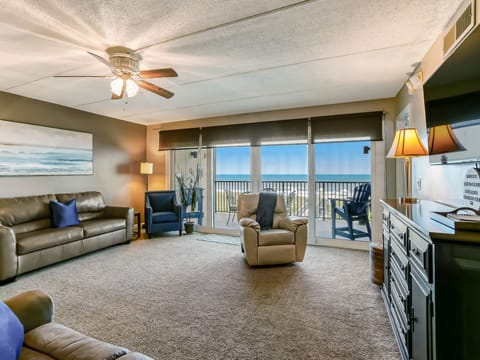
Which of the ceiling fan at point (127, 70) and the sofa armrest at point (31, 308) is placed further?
the ceiling fan at point (127, 70)

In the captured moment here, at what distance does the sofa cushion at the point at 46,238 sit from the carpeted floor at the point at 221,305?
0.33 meters

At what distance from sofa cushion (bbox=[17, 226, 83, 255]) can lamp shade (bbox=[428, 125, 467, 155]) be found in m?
4.29

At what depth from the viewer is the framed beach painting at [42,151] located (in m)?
3.77

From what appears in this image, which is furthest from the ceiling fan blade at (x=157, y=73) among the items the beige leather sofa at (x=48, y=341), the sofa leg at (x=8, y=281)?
the sofa leg at (x=8, y=281)

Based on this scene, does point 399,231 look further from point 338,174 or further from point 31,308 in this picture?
point 338,174

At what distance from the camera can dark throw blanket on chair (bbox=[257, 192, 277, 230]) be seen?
12.3 ft

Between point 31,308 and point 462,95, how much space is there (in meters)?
2.59

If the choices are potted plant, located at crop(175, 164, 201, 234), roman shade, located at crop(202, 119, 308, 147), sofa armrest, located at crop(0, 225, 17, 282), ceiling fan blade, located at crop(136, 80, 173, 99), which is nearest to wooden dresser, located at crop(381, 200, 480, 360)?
ceiling fan blade, located at crop(136, 80, 173, 99)

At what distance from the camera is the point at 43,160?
4176 millimetres

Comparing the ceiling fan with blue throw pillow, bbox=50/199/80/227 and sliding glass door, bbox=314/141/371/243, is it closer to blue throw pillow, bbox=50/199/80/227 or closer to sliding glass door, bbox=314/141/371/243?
blue throw pillow, bbox=50/199/80/227

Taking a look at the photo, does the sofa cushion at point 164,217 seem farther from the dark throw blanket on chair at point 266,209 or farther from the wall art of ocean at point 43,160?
the dark throw blanket on chair at point 266,209

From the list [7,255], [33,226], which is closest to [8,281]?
[7,255]

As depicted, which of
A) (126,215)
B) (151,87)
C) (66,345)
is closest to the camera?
(66,345)

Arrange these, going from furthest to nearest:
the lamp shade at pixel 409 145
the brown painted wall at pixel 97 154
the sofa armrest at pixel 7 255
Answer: the brown painted wall at pixel 97 154 < the sofa armrest at pixel 7 255 < the lamp shade at pixel 409 145
